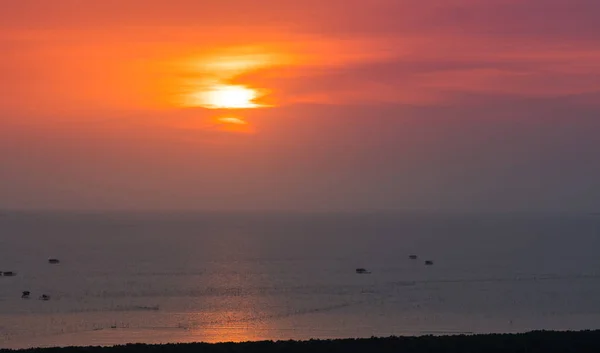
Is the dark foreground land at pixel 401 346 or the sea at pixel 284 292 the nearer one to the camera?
the dark foreground land at pixel 401 346

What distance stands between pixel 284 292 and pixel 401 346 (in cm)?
4936

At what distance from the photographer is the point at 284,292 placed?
79125mm

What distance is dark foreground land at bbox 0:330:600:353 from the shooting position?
29.4 metres

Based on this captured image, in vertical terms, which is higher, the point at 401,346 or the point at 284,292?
the point at 284,292

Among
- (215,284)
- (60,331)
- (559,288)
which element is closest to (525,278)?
A: (559,288)

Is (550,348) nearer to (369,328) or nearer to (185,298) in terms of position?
(369,328)

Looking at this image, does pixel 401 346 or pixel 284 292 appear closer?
pixel 401 346

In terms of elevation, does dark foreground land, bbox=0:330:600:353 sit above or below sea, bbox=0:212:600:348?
below

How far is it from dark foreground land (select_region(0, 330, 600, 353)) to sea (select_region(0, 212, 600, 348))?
44.0 feet

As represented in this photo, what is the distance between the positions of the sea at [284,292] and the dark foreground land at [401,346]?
13.4 meters

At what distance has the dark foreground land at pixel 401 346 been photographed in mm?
29438

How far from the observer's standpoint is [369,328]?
4994cm

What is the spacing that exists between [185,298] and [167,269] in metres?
35.2

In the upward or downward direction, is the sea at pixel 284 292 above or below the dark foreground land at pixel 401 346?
above
